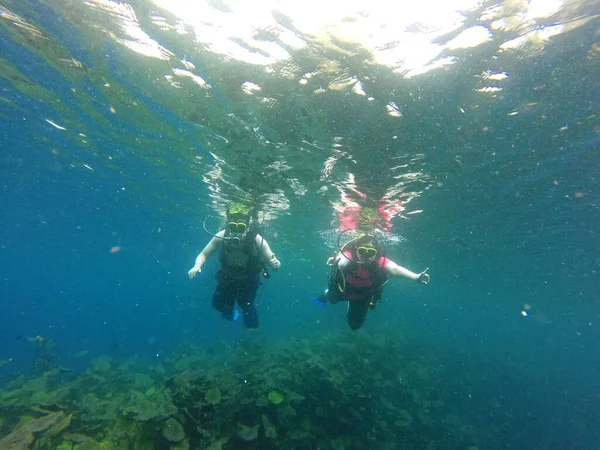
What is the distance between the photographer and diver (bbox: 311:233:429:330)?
8.31m

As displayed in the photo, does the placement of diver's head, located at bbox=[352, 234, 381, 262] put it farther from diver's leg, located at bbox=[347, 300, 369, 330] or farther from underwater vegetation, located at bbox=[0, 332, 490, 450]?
underwater vegetation, located at bbox=[0, 332, 490, 450]

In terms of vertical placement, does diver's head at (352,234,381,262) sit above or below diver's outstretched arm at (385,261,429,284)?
above

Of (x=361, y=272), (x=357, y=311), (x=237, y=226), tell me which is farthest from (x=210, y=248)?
(x=357, y=311)

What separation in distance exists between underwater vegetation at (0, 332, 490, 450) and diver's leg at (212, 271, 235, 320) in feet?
6.30

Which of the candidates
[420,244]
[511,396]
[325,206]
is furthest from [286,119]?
[511,396]

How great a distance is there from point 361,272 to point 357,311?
5.72 feet

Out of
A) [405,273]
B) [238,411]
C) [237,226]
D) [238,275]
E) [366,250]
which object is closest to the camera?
[238,411]

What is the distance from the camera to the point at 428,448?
9250 millimetres

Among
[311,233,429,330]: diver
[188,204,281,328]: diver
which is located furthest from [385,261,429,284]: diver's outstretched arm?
[188,204,281,328]: diver

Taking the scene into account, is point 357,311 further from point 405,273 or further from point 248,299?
point 248,299

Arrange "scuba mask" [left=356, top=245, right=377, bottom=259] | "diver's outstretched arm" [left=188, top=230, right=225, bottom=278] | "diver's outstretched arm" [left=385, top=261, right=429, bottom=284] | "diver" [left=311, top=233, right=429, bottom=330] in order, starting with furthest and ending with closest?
"diver's outstretched arm" [left=188, top=230, right=225, bottom=278], "diver" [left=311, top=233, right=429, bottom=330], "scuba mask" [left=356, top=245, right=377, bottom=259], "diver's outstretched arm" [left=385, top=261, right=429, bottom=284]

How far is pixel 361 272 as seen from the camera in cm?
870

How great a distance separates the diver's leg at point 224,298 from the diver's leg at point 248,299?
12.1 inches

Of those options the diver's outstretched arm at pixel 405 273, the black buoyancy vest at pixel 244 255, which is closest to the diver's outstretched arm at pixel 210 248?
the black buoyancy vest at pixel 244 255
